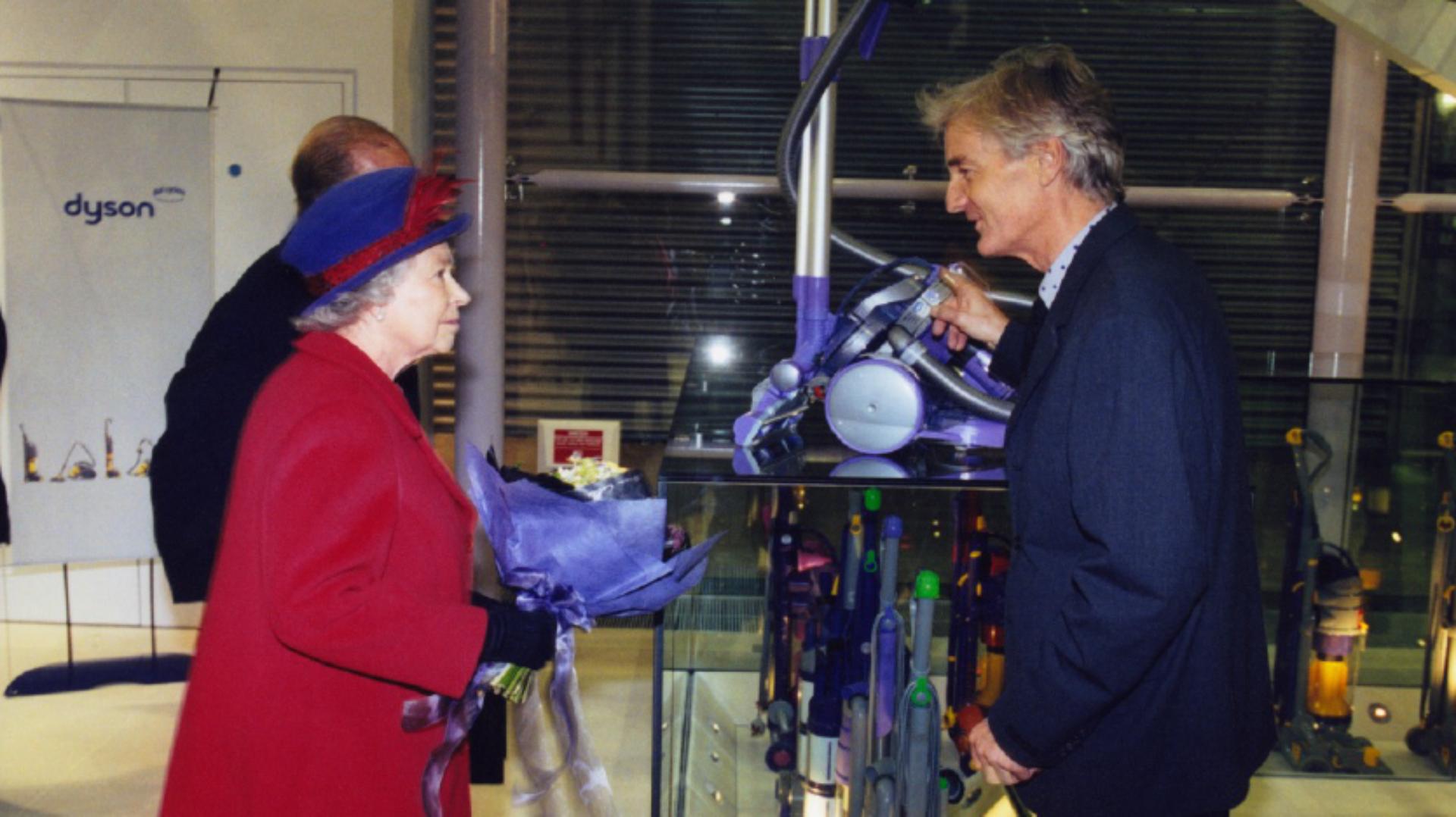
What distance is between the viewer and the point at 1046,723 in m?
1.85

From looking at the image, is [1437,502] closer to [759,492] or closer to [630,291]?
[759,492]

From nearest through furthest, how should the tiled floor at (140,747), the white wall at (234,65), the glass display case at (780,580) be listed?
1. the glass display case at (780,580)
2. the tiled floor at (140,747)
3. the white wall at (234,65)

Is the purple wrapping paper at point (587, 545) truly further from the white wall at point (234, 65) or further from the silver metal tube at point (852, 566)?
the white wall at point (234, 65)

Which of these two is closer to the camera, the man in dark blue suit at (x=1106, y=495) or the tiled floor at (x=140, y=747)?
the man in dark blue suit at (x=1106, y=495)

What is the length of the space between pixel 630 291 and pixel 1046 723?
3.53m

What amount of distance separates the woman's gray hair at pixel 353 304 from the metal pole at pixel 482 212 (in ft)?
9.56

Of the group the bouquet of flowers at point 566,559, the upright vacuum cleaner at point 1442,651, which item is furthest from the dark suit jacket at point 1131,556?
the upright vacuum cleaner at point 1442,651

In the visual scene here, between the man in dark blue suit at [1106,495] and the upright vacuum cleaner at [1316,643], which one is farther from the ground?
the man in dark blue suit at [1106,495]

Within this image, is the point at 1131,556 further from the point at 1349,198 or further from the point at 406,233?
the point at 1349,198

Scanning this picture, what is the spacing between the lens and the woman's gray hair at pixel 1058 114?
1996 millimetres

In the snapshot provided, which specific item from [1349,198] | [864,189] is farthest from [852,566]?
[1349,198]

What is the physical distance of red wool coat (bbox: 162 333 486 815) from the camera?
1.75 m

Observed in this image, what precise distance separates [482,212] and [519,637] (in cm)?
324

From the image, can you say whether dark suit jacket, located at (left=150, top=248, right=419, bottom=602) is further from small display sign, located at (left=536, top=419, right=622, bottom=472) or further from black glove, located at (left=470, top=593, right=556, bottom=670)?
small display sign, located at (left=536, top=419, right=622, bottom=472)
